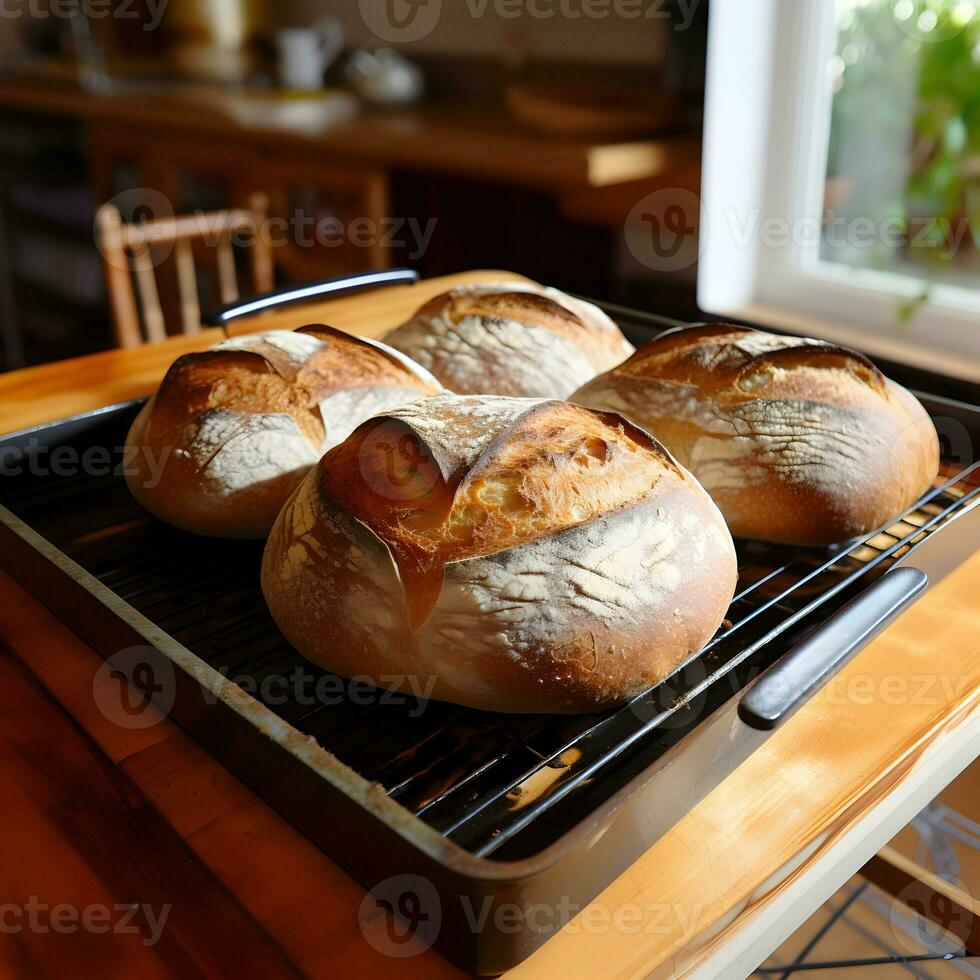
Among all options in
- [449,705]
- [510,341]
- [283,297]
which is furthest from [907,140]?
[449,705]

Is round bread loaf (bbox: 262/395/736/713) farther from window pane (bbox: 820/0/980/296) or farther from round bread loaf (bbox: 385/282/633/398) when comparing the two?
window pane (bbox: 820/0/980/296)

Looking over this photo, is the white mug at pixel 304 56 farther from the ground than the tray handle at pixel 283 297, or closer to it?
farther from the ground

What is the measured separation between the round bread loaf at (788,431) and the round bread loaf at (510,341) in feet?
0.50

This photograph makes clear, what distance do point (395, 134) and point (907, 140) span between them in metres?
1.40

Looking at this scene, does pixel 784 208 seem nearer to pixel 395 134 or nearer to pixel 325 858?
pixel 395 134

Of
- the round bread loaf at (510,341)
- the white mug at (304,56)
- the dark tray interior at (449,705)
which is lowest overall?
the dark tray interior at (449,705)

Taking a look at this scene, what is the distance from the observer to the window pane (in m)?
1.86

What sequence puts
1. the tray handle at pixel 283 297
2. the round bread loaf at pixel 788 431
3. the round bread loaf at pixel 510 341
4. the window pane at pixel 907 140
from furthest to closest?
the window pane at pixel 907 140 → the tray handle at pixel 283 297 → the round bread loaf at pixel 510 341 → the round bread loaf at pixel 788 431

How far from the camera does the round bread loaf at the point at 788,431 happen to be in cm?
101

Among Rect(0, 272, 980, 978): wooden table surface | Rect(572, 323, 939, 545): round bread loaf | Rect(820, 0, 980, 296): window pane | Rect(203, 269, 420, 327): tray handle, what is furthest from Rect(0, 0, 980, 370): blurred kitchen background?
Rect(0, 272, 980, 978): wooden table surface

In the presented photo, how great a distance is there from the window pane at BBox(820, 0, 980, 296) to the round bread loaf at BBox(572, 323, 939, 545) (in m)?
1.03

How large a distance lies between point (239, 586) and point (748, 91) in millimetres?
1649

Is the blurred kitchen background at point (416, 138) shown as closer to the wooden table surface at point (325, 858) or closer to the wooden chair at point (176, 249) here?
the wooden chair at point (176, 249)

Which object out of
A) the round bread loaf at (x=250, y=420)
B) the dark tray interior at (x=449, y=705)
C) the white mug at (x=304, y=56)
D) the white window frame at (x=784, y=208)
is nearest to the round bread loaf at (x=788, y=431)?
the dark tray interior at (x=449, y=705)
